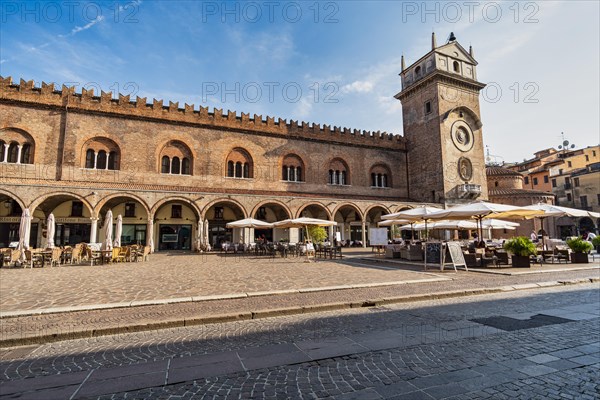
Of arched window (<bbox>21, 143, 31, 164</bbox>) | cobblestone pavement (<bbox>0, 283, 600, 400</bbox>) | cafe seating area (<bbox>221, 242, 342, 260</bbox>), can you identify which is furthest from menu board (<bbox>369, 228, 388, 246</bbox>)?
arched window (<bbox>21, 143, 31, 164</bbox>)

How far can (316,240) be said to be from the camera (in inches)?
807

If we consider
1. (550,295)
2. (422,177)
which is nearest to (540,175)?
(422,177)

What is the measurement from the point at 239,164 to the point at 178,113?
6.47 metres

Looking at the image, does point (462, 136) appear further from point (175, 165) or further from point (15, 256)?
point (15, 256)

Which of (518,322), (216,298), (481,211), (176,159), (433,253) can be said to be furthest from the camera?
(176,159)

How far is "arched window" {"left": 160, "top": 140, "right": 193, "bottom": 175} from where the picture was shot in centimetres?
2506

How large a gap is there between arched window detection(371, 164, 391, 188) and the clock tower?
2687 millimetres

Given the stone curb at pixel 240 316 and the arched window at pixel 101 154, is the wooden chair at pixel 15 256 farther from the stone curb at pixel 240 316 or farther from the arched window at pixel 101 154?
the stone curb at pixel 240 316

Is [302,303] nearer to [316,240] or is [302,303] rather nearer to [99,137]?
[316,240]

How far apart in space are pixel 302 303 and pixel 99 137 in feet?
77.0

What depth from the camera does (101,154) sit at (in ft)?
76.2

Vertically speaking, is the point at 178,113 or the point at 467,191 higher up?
the point at 178,113

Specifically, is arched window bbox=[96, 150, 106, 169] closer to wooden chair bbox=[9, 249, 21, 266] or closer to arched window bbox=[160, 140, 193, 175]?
arched window bbox=[160, 140, 193, 175]

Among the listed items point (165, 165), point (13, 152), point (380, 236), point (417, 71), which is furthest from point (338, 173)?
point (13, 152)
